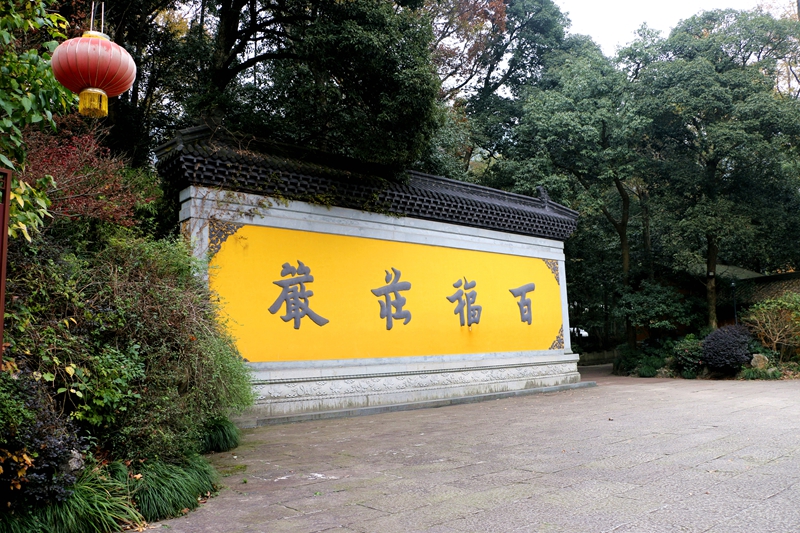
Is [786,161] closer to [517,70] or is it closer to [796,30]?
[796,30]

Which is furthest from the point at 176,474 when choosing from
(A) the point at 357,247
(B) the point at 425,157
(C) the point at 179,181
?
(B) the point at 425,157

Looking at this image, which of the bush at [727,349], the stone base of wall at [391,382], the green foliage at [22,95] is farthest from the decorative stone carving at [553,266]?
the green foliage at [22,95]

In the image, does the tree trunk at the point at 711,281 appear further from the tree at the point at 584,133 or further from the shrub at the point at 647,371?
the tree at the point at 584,133

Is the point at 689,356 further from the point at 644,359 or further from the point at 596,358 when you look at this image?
the point at 596,358

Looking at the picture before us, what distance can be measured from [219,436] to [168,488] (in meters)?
1.98

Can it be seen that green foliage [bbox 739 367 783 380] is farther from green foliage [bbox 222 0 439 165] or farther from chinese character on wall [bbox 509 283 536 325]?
green foliage [bbox 222 0 439 165]

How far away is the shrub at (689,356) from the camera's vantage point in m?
13.9

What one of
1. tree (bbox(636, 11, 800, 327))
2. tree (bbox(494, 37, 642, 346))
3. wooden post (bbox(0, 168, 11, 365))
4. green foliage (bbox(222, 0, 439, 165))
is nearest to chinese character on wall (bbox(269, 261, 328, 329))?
green foliage (bbox(222, 0, 439, 165))

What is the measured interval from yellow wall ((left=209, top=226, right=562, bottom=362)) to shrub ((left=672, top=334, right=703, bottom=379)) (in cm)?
468

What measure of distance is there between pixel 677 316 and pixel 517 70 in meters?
9.07

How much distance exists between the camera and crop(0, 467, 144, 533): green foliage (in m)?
2.71

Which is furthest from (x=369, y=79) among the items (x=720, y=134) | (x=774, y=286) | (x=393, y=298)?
(x=774, y=286)

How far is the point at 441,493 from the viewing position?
3.57 m

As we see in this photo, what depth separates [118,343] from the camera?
3.67 metres
